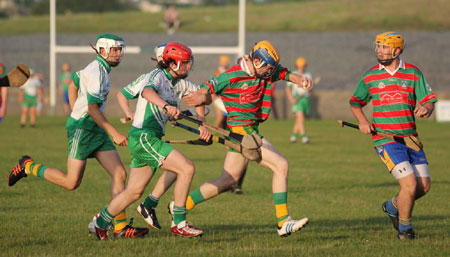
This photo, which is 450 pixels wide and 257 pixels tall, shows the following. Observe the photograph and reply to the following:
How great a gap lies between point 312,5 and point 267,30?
7892mm

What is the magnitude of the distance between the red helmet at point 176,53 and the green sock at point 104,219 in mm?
1604

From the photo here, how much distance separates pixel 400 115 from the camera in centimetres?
783

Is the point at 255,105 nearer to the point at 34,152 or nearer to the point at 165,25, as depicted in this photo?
the point at 34,152

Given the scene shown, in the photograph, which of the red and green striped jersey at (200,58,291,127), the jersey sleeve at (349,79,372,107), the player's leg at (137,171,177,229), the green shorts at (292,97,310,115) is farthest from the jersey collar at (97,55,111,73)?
the green shorts at (292,97,310,115)

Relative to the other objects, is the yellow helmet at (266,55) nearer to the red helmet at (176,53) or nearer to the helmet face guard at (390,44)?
the red helmet at (176,53)

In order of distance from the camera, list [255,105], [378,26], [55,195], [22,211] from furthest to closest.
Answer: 1. [378,26]
2. [55,195]
3. [22,211]
4. [255,105]

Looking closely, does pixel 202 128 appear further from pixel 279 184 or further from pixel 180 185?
pixel 279 184

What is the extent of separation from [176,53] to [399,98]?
7.53 feet

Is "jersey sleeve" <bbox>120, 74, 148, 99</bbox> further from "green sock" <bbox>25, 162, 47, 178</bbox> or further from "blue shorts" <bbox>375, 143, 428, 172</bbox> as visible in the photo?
"blue shorts" <bbox>375, 143, 428, 172</bbox>

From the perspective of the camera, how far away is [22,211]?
971 centimetres

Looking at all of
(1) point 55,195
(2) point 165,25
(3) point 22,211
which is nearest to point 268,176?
(1) point 55,195

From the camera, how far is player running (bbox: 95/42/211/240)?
742 cm

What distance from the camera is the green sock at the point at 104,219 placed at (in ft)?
24.8

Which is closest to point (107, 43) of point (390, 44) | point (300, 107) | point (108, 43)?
point (108, 43)
